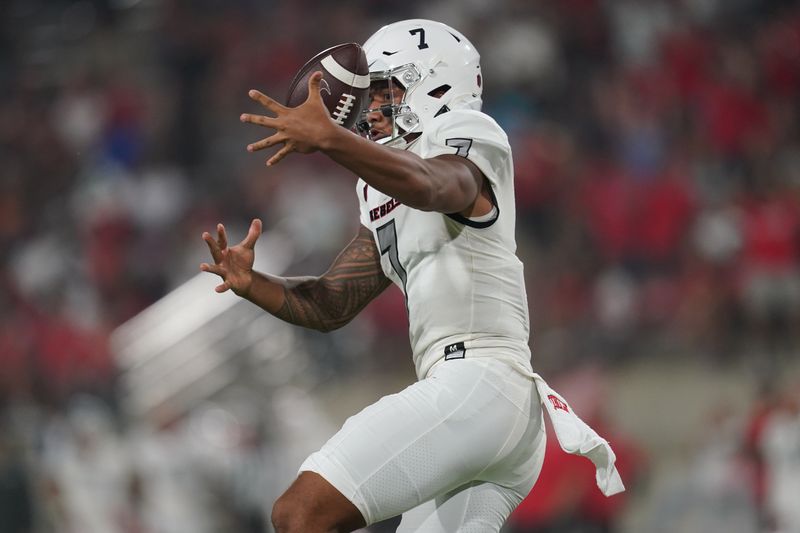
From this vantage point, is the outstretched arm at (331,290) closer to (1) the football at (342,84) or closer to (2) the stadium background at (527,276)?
(1) the football at (342,84)

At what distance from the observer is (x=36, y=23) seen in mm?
12844

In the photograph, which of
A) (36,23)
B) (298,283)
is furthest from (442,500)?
(36,23)

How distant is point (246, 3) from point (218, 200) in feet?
9.02

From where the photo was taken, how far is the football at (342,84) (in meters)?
3.47

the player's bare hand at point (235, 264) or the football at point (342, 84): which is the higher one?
the football at point (342, 84)

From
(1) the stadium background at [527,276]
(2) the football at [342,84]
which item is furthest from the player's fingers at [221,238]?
(1) the stadium background at [527,276]

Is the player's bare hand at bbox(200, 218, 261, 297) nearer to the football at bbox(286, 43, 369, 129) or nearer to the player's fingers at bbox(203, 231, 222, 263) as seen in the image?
the player's fingers at bbox(203, 231, 222, 263)

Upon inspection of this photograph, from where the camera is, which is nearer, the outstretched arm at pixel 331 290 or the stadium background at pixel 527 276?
the outstretched arm at pixel 331 290

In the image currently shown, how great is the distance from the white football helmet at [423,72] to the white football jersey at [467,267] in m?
0.11

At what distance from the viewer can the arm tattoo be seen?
390cm

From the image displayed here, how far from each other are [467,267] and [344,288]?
0.60 meters

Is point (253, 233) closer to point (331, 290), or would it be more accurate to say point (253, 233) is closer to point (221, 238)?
point (221, 238)

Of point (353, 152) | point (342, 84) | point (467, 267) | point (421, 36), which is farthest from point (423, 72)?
point (353, 152)

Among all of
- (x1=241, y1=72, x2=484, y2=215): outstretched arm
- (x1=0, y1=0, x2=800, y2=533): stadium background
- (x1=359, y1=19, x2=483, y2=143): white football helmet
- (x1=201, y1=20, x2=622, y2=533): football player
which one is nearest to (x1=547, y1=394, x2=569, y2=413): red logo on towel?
(x1=201, y1=20, x2=622, y2=533): football player
